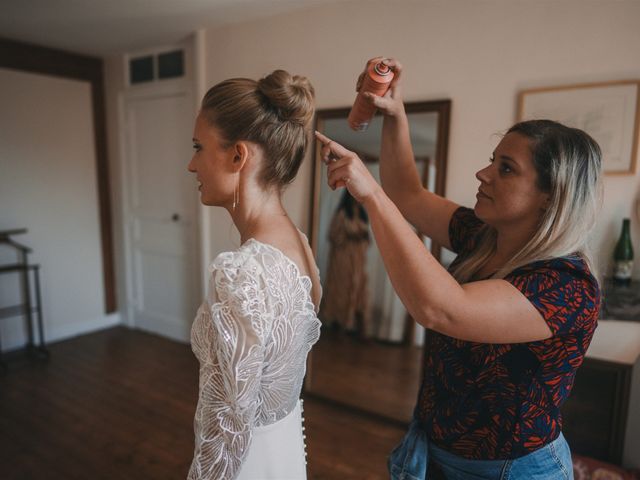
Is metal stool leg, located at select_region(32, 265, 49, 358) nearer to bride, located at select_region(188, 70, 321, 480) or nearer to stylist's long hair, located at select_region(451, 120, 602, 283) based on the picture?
bride, located at select_region(188, 70, 321, 480)

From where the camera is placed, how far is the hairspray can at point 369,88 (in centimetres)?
97

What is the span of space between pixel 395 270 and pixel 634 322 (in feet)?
5.66

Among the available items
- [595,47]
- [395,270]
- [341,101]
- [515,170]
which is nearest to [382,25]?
[341,101]

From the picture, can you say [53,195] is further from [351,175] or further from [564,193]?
[564,193]

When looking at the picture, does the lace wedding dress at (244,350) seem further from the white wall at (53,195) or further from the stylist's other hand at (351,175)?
the white wall at (53,195)

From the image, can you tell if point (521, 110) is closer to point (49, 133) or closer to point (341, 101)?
point (341, 101)

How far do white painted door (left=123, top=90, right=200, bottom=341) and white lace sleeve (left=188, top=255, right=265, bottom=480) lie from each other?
8.98ft

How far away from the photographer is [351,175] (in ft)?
2.63

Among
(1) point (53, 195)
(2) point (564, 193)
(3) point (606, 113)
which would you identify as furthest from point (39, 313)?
(3) point (606, 113)

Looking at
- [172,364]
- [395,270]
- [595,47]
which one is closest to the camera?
[395,270]

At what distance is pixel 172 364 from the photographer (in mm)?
3336

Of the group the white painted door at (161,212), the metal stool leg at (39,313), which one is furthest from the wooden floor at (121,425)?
the white painted door at (161,212)

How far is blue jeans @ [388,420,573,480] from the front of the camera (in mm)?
887

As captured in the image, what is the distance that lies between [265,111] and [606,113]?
167 cm
